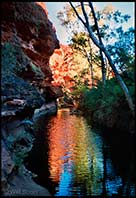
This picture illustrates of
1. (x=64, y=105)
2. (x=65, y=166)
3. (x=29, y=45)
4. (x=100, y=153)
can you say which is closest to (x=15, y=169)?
(x=65, y=166)

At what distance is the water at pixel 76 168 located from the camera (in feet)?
38.5

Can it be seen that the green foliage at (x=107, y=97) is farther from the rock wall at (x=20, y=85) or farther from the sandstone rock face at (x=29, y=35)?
the sandstone rock face at (x=29, y=35)

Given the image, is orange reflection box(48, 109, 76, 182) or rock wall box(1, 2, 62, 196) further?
orange reflection box(48, 109, 76, 182)

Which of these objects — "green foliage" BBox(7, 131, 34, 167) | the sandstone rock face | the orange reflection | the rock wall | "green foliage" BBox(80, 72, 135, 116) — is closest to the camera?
the rock wall

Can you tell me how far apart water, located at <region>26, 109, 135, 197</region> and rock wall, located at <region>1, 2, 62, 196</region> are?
797mm

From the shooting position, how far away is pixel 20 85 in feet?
46.1

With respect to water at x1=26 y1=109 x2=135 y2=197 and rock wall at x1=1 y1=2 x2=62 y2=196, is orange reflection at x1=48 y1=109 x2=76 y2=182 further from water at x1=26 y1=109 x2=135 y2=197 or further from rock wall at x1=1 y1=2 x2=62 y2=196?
rock wall at x1=1 y1=2 x2=62 y2=196

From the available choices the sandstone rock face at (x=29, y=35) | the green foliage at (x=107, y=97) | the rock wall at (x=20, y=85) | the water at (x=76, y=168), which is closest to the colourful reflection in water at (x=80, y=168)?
the water at (x=76, y=168)

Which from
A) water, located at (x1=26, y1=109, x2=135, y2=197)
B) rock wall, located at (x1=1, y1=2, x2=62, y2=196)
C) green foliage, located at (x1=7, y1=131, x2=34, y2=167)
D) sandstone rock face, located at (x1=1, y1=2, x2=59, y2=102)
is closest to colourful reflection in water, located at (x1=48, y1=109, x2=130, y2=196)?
water, located at (x1=26, y1=109, x2=135, y2=197)

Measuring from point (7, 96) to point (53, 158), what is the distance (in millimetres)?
5606

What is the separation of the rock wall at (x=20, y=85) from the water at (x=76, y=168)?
80 cm

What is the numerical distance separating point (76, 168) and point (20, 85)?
432 centimetres

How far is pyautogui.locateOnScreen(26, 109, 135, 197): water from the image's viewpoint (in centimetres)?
1174

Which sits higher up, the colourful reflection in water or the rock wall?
the rock wall
